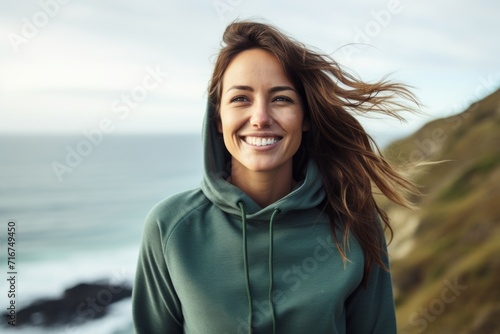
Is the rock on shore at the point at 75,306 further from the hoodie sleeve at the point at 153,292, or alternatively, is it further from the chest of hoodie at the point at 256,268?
the chest of hoodie at the point at 256,268

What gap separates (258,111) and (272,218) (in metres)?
0.46

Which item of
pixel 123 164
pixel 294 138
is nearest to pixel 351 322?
pixel 294 138

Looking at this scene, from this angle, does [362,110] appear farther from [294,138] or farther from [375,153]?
[294,138]

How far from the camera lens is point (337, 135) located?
288cm

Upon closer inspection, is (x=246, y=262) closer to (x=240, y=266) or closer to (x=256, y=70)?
(x=240, y=266)

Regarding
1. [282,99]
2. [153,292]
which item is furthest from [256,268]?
[282,99]

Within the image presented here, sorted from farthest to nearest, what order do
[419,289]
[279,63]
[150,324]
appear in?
1. [419,289]
2. [150,324]
3. [279,63]

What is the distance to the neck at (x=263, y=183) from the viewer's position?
2.74 meters

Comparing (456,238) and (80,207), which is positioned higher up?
(456,238)

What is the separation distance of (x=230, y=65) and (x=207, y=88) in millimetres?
198

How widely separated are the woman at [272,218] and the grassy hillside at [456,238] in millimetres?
11730

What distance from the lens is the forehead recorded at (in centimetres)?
259

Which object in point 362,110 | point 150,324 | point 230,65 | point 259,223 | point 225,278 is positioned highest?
point 230,65

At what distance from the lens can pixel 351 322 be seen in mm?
2875
